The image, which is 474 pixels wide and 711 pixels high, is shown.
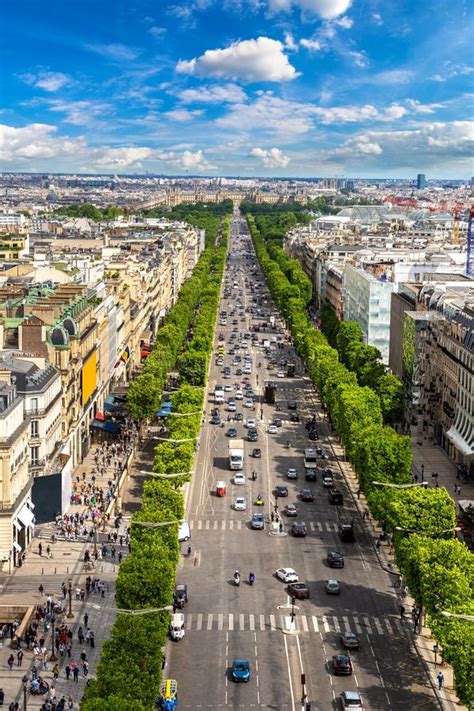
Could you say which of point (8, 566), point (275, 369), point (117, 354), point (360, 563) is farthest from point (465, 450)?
point (275, 369)

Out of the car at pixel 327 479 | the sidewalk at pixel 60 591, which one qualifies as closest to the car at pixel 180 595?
the sidewalk at pixel 60 591

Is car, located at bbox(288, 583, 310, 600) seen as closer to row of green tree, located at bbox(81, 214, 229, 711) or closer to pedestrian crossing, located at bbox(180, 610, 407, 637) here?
pedestrian crossing, located at bbox(180, 610, 407, 637)

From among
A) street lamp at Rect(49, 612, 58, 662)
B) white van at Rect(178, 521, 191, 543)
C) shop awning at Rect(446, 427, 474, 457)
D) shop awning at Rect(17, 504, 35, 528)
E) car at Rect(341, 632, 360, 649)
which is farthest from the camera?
shop awning at Rect(446, 427, 474, 457)

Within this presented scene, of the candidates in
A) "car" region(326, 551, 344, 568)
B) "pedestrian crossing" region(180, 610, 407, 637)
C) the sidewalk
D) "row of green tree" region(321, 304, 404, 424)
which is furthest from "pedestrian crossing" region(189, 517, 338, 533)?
Answer: "row of green tree" region(321, 304, 404, 424)

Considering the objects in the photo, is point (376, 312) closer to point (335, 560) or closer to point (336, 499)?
point (336, 499)

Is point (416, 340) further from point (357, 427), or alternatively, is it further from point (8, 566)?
point (8, 566)

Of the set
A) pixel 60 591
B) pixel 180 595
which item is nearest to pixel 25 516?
pixel 60 591
